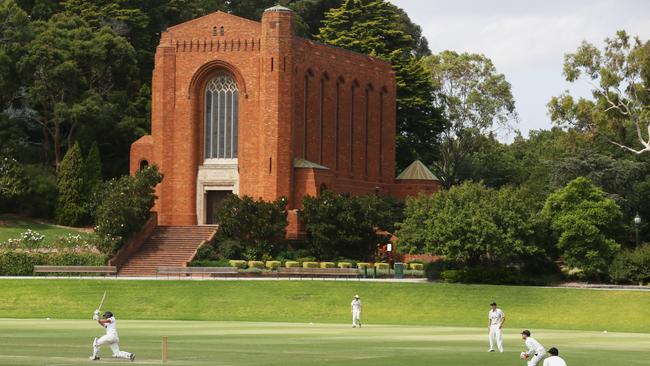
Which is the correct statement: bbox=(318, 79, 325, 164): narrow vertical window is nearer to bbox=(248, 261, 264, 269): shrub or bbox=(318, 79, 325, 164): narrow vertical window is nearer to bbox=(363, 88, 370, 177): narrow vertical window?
bbox=(363, 88, 370, 177): narrow vertical window

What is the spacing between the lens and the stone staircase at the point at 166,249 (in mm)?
76375

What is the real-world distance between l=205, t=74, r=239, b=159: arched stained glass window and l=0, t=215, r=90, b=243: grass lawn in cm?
951

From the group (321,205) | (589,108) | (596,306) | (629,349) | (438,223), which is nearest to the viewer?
(629,349)

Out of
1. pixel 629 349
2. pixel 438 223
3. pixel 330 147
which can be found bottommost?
pixel 629 349

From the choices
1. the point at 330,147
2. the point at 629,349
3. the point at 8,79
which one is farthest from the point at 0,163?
the point at 629,349

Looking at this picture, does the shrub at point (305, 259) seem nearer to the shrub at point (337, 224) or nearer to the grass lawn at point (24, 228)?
the shrub at point (337, 224)

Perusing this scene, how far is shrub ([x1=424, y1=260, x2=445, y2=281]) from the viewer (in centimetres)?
7175

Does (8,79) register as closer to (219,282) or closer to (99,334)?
(219,282)

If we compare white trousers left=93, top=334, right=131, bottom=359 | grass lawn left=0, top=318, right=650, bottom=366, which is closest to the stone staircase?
grass lawn left=0, top=318, right=650, bottom=366

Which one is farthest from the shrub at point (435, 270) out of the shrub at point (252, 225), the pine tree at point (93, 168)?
the pine tree at point (93, 168)

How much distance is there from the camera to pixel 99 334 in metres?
46.4

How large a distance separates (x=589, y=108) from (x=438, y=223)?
19.4 m

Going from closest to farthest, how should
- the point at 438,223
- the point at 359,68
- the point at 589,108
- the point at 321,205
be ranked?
the point at 438,223 < the point at 321,205 < the point at 589,108 < the point at 359,68

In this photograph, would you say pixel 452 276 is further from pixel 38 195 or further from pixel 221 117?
pixel 38 195
